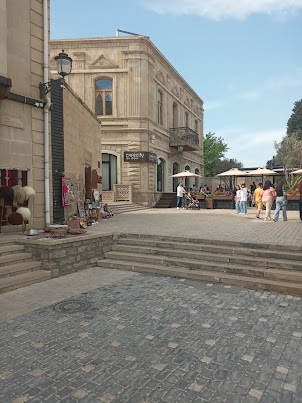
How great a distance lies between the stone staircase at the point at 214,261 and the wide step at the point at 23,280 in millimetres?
1563

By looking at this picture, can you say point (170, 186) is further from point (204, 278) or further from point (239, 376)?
point (239, 376)

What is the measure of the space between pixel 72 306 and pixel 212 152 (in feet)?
141

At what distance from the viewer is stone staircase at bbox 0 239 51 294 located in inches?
229

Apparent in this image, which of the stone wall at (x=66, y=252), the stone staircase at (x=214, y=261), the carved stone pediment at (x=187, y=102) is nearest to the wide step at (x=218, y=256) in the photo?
the stone staircase at (x=214, y=261)

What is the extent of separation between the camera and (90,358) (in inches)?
132

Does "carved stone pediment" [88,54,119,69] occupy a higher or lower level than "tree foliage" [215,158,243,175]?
higher

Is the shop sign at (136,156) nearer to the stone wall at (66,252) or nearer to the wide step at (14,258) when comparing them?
the stone wall at (66,252)

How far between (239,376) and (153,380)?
86 cm

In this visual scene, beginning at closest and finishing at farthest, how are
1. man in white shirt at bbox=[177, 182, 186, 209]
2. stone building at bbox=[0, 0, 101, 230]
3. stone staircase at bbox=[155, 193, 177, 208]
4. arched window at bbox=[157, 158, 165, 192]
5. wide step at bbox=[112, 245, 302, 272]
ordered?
wide step at bbox=[112, 245, 302, 272] < stone building at bbox=[0, 0, 101, 230] < man in white shirt at bbox=[177, 182, 186, 209] < stone staircase at bbox=[155, 193, 177, 208] < arched window at bbox=[157, 158, 165, 192]

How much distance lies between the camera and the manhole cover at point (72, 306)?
15.4 ft

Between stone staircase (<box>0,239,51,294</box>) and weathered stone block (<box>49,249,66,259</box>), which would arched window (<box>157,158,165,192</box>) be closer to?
weathered stone block (<box>49,249,66,259</box>)

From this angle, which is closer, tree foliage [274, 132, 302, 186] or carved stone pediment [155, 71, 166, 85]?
carved stone pediment [155, 71, 166, 85]

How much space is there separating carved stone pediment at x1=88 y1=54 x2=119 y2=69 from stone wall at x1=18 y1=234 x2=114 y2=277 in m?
17.2

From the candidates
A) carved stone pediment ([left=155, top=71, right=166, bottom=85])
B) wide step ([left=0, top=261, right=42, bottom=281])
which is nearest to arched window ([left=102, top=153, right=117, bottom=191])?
carved stone pediment ([left=155, top=71, right=166, bottom=85])
